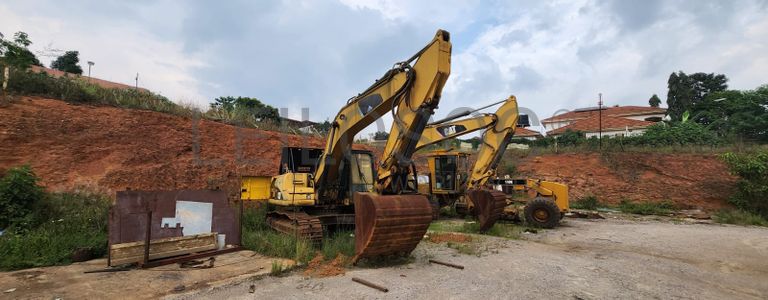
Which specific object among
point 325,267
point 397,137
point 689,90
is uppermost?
point 689,90

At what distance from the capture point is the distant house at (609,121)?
114 ft

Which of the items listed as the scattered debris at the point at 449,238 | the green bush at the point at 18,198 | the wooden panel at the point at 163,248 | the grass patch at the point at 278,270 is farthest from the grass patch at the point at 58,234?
the scattered debris at the point at 449,238

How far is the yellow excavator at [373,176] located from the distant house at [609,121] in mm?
29036

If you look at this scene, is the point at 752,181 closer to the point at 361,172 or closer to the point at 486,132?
the point at 486,132

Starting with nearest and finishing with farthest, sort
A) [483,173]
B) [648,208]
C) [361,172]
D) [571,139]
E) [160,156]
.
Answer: [361,172] < [483,173] < [160,156] < [648,208] < [571,139]

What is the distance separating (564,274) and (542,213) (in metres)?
5.28

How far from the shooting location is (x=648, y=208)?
51.7ft

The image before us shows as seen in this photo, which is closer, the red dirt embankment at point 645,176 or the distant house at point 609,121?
the red dirt embankment at point 645,176

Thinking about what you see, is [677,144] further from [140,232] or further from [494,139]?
[140,232]

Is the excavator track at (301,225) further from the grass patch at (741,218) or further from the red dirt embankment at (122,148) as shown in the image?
the grass patch at (741,218)

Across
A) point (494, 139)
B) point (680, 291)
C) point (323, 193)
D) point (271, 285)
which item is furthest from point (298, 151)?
point (680, 291)

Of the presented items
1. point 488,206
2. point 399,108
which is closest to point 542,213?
point 488,206

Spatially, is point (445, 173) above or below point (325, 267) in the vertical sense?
above

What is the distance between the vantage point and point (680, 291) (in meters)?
4.98
